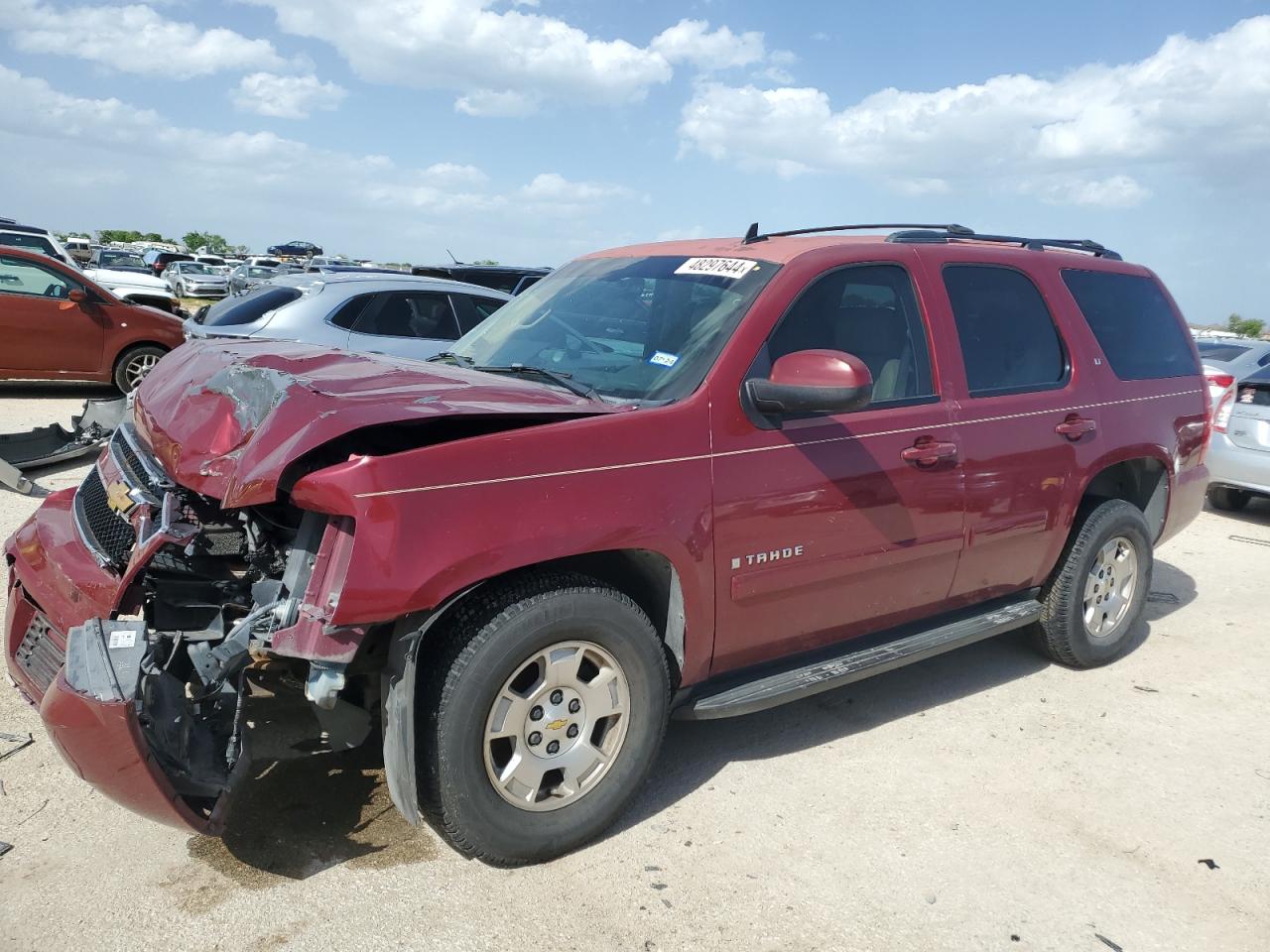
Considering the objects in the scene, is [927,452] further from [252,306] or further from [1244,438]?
[252,306]

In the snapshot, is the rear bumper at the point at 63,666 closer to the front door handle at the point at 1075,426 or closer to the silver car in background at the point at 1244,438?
the front door handle at the point at 1075,426

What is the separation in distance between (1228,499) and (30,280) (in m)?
13.0

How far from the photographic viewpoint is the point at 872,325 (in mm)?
3850

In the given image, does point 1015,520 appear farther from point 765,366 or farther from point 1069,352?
point 765,366

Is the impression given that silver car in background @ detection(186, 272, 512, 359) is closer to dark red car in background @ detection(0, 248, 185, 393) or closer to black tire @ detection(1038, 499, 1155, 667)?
dark red car in background @ detection(0, 248, 185, 393)

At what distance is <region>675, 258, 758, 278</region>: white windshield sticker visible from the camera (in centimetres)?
368

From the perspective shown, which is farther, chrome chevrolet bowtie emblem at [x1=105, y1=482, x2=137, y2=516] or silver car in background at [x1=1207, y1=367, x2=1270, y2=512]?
silver car in background at [x1=1207, y1=367, x2=1270, y2=512]

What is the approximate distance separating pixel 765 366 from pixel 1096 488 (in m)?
2.44

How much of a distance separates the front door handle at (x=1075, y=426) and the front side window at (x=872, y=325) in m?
0.87

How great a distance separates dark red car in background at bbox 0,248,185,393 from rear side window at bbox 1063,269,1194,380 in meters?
9.60

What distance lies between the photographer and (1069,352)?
455 cm

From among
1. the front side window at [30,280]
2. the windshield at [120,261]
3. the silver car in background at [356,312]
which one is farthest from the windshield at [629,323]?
the windshield at [120,261]

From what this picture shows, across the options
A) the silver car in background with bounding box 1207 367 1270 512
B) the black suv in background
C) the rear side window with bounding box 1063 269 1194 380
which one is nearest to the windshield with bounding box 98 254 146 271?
the black suv in background

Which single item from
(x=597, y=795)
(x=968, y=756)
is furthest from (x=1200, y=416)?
(x=597, y=795)
